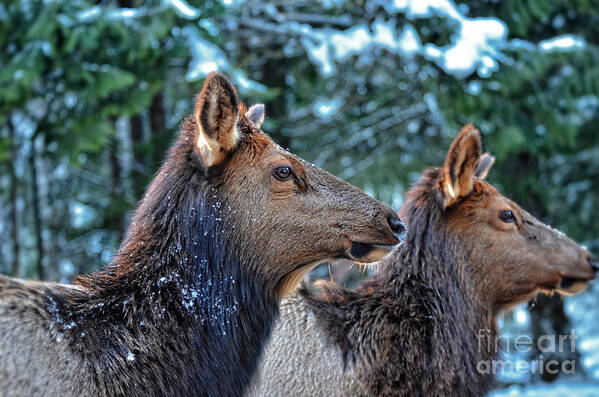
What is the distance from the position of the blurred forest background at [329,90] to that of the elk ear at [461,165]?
367 centimetres

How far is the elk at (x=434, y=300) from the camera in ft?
14.8

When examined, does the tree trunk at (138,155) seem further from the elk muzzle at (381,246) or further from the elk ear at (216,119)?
the elk muzzle at (381,246)

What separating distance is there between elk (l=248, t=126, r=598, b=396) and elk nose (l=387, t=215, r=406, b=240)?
1044 mm

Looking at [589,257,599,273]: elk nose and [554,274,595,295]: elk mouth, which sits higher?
[589,257,599,273]: elk nose

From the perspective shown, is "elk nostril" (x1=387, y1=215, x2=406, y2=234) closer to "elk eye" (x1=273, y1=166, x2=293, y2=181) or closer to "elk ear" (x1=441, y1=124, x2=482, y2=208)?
"elk eye" (x1=273, y1=166, x2=293, y2=181)

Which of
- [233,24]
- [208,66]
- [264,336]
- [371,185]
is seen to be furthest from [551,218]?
[264,336]

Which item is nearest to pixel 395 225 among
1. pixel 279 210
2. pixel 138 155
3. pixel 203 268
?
pixel 279 210

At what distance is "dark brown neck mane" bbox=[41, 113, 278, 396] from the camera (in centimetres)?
324

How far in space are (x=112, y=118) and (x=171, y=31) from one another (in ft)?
12.0

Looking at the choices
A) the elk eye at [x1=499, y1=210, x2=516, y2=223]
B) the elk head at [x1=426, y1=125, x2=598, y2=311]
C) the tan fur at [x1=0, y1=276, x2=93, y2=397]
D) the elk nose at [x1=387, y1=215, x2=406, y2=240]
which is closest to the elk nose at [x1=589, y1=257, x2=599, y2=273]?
the elk head at [x1=426, y1=125, x2=598, y2=311]

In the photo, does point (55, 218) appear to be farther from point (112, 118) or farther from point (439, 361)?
point (439, 361)

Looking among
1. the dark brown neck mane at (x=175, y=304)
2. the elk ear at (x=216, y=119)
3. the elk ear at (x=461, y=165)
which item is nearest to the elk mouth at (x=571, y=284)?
the elk ear at (x=461, y=165)

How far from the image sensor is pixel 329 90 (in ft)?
44.5

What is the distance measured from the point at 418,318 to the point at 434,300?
0.20m
